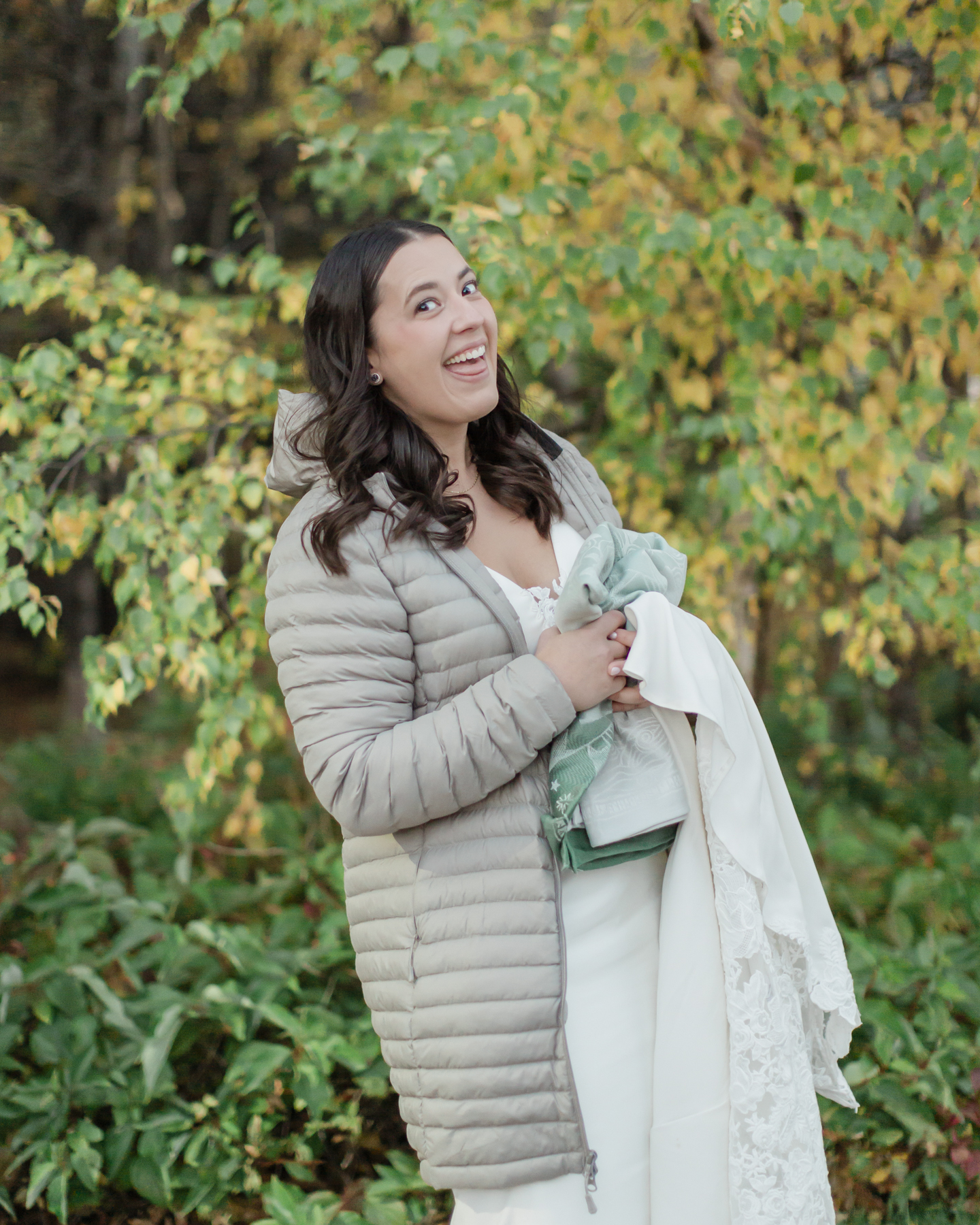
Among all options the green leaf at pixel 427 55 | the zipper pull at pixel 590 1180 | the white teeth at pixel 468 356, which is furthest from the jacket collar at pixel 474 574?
the green leaf at pixel 427 55

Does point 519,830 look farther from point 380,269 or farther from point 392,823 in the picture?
point 380,269

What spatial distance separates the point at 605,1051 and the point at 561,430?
2709 mm

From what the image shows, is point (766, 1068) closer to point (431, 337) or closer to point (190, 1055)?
point (431, 337)

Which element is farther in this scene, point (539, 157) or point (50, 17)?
point (50, 17)

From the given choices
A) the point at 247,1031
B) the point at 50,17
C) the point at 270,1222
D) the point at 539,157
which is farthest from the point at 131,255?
the point at 270,1222

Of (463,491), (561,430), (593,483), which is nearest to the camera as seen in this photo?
(463,491)

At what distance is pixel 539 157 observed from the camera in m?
3.32

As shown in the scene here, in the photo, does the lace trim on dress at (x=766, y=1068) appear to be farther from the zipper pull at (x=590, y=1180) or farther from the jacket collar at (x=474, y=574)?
the jacket collar at (x=474, y=574)

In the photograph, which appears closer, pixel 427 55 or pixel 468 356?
pixel 468 356

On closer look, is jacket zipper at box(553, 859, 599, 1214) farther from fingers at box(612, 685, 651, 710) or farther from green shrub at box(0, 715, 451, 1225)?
green shrub at box(0, 715, 451, 1225)

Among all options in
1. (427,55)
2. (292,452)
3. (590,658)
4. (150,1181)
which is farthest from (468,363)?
(150,1181)

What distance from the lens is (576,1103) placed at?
155cm

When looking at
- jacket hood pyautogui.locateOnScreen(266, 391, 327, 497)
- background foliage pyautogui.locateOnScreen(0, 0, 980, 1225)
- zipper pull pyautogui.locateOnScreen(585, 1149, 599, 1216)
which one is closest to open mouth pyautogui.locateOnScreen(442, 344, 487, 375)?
jacket hood pyautogui.locateOnScreen(266, 391, 327, 497)

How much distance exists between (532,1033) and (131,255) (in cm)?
650
